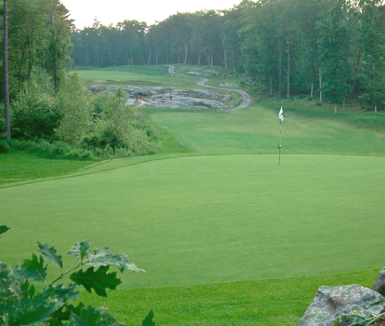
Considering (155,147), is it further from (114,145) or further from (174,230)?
(174,230)

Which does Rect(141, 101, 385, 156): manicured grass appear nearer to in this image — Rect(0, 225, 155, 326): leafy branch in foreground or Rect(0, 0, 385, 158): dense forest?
Rect(0, 0, 385, 158): dense forest

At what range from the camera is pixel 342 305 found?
3180 mm

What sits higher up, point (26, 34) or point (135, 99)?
point (26, 34)

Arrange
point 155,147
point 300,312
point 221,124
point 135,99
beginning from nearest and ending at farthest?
point 300,312 → point 155,147 → point 221,124 → point 135,99

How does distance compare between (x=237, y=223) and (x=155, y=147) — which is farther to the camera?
(x=155, y=147)

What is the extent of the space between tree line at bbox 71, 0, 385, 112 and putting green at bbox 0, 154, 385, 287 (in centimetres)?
2911

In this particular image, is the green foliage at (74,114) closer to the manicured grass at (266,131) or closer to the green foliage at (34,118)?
the green foliage at (34,118)

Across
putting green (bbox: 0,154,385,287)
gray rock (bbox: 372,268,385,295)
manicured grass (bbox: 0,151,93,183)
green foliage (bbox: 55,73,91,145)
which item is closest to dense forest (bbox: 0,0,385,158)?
green foliage (bbox: 55,73,91,145)

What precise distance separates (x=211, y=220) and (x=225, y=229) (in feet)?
1.76

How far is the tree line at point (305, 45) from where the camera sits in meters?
37.1

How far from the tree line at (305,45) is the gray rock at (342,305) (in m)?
36.4

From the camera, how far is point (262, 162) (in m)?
13.5

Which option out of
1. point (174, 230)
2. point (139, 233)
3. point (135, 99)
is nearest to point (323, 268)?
point (174, 230)

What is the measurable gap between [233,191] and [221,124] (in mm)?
23635
